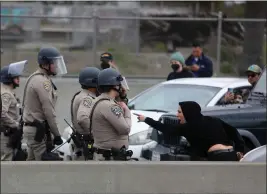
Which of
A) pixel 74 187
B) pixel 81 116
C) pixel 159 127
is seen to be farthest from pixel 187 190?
pixel 81 116

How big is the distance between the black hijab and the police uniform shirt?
1388mm

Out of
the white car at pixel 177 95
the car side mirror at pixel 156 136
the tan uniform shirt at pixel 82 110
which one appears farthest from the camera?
the white car at pixel 177 95

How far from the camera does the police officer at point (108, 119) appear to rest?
8.14 metres

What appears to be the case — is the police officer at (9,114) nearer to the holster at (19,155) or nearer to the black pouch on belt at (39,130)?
the holster at (19,155)

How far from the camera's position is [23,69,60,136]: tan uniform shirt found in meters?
9.40

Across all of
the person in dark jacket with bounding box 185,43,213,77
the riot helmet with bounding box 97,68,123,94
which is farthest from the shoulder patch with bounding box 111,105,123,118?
the person in dark jacket with bounding box 185,43,213,77

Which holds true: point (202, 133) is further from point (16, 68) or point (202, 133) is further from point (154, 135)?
point (16, 68)

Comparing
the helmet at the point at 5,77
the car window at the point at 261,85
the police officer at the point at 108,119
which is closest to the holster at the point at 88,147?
the police officer at the point at 108,119

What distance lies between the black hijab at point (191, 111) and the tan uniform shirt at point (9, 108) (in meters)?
3.40

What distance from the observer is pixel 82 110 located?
9117mm

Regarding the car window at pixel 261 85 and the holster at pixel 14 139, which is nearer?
the holster at pixel 14 139

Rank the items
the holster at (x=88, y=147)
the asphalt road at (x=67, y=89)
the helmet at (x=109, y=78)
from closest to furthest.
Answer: the helmet at (x=109, y=78), the holster at (x=88, y=147), the asphalt road at (x=67, y=89)

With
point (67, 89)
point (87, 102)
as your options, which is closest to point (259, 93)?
point (87, 102)

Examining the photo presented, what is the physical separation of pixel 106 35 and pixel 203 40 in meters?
3.15
